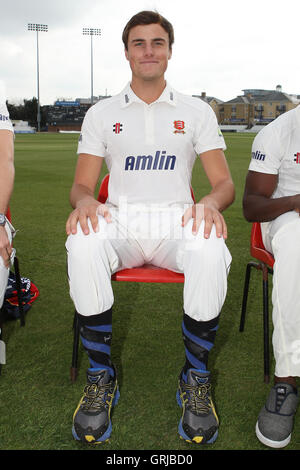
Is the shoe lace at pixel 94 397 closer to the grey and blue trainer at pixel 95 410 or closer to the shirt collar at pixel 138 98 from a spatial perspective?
the grey and blue trainer at pixel 95 410

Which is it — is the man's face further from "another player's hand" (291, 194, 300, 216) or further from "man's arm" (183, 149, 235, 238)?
"another player's hand" (291, 194, 300, 216)

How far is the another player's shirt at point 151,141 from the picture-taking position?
2359 mm

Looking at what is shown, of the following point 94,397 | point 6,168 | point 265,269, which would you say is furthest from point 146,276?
point 6,168

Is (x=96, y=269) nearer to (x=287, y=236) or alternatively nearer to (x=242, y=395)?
(x=287, y=236)

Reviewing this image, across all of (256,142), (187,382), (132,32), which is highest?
(132,32)

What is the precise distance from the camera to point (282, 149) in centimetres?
244

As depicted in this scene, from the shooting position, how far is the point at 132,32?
94.5 inches

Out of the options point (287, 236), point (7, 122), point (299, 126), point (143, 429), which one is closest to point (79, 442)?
point (143, 429)

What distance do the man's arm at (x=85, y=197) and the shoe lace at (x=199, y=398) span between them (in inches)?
31.6

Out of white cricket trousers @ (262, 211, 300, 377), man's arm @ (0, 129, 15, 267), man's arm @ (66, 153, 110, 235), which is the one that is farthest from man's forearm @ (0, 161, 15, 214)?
white cricket trousers @ (262, 211, 300, 377)

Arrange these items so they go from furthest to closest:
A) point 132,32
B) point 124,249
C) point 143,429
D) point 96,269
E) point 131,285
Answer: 1. point 131,285
2. point 132,32
3. point 124,249
4. point 143,429
5. point 96,269

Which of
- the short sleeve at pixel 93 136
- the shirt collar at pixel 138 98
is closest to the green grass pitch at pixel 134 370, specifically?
the short sleeve at pixel 93 136

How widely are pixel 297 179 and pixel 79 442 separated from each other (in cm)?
168

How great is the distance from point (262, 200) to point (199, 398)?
1021 mm
